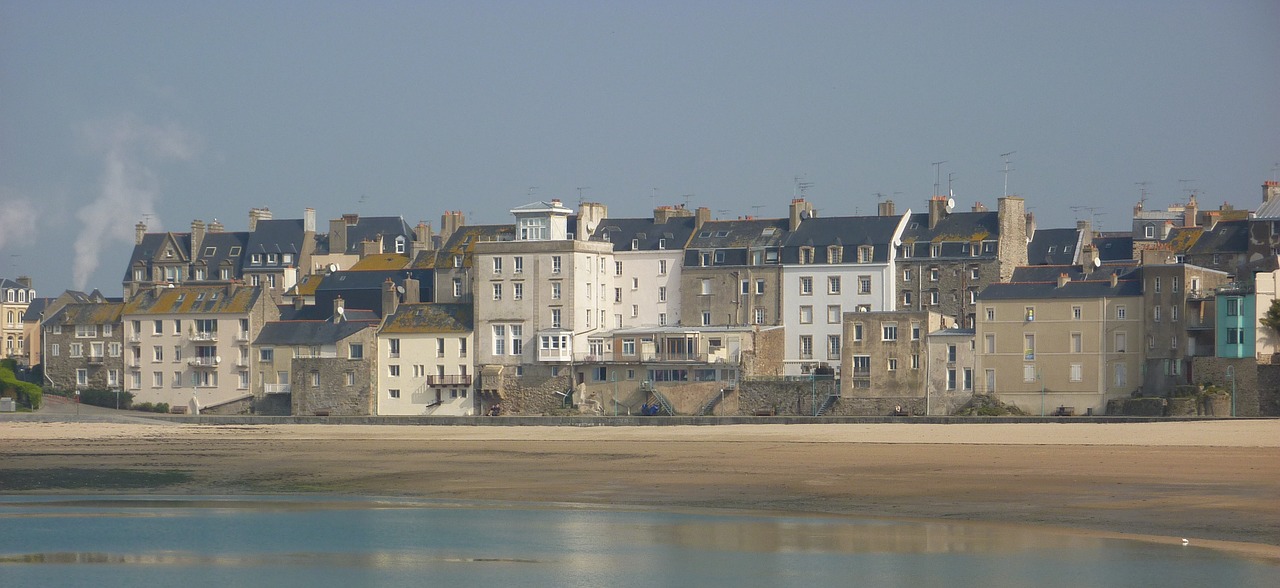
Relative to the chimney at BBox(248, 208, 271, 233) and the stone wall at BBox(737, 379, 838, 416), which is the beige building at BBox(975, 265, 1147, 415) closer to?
the stone wall at BBox(737, 379, 838, 416)

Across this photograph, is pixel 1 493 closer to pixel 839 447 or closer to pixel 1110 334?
pixel 839 447

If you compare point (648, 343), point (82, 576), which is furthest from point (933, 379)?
point (82, 576)

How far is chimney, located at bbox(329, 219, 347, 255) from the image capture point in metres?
90.6

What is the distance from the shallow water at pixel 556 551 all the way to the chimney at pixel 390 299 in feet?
126

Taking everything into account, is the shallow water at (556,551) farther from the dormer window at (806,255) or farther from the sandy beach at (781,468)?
the dormer window at (806,255)

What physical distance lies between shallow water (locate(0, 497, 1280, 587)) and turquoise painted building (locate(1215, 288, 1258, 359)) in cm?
3024

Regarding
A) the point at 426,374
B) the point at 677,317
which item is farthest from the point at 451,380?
the point at 677,317

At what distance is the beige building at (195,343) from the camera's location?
72750 millimetres

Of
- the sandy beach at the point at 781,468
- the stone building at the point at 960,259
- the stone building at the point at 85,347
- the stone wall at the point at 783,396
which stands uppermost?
the stone building at the point at 960,259

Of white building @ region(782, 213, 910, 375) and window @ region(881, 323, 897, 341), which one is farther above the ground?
white building @ region(782, 213, 910, 375)

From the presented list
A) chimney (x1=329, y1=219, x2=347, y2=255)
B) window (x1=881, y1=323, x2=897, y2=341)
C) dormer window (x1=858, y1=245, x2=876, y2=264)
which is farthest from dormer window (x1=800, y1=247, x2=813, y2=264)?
chimney (x1=329, y1=219, x2=347, y2=255)

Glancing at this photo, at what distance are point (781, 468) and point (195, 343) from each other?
40.8 m

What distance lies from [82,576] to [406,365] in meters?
Result: 44.3

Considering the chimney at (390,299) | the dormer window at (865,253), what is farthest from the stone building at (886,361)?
the chimney at (390,299)
